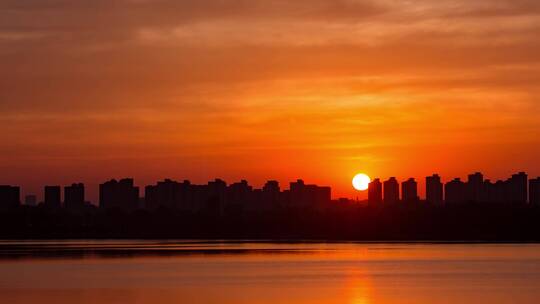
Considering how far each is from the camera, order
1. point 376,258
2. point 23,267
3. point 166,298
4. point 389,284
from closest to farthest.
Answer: point 166,298 < point 389,284 < point 23,267 < point 376,258

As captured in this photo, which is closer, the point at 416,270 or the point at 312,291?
the point at 312,291

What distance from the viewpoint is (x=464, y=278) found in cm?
6388

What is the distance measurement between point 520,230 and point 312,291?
117 m

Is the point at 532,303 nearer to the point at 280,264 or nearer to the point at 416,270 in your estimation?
the point at 416,270

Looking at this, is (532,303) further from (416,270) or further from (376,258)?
(376,258)

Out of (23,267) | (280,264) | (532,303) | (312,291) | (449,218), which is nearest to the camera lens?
(532,303)

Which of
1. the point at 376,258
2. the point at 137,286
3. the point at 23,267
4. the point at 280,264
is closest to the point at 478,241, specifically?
the point at 376,258

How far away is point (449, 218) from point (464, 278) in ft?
374

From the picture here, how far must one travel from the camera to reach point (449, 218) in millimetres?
176625

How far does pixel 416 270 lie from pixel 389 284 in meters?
13.7

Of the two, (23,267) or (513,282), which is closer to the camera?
(513,282)

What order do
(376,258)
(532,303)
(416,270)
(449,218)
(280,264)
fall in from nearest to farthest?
(532,303) → (416,270) → (280,264) → (376,258) → (449,218)

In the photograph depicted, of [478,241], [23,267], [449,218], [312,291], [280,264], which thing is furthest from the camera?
[449,218]

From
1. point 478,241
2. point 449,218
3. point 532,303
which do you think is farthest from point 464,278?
point 449,218
